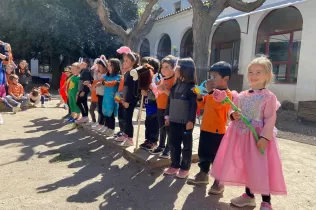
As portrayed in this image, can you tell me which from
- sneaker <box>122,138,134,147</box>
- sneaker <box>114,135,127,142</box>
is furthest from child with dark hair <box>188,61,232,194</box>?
sneaker <box>114,135,127,142</box>

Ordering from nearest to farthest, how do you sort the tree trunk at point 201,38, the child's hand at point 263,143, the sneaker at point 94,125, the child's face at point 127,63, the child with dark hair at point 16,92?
the child's hand at point 263,143 < the child's face at point 127,63 < the sneaker at point 94,125 < the tree trunk at point 201,38 < the child with dark hair at point 16,92

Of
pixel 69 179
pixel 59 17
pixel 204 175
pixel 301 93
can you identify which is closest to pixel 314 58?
pixel 301 93

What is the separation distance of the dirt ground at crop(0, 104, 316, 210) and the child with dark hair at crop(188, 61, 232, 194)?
0.21 meters

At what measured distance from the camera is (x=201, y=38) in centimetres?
823

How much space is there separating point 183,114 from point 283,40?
9.63 m

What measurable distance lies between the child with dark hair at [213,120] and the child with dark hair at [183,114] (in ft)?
0.48

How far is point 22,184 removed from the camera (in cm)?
329

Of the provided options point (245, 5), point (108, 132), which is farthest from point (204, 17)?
point (108, 132)

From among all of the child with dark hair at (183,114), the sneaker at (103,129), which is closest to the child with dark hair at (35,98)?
the sneaker at (103,129)

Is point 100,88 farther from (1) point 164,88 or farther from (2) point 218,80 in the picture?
(2) point 218,80

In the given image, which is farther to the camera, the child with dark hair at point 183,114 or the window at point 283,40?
the window at point 283,40

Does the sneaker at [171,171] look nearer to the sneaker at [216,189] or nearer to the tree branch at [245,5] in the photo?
the sneaker at [216,189]

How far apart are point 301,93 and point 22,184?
31.5ft

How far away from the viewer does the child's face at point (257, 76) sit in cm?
269
